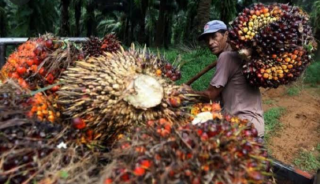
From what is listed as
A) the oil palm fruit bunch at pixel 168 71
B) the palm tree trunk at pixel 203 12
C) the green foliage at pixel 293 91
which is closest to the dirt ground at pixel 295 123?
the green foliage at pixel 293 91

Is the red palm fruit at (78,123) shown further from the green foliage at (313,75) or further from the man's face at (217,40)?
the green foliage at (313,75)

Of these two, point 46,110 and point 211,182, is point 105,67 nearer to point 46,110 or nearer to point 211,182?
point 46,110

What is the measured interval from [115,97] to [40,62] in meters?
0.59

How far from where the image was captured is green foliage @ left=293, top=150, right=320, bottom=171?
5052mm

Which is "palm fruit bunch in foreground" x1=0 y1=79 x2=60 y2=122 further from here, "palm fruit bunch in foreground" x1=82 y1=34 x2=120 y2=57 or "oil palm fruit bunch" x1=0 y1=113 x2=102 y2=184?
"palm fruit bunch in foreground" x1=82 y1=34 x2=120 y2=57

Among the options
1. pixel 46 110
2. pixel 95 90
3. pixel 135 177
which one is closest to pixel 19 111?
pixel 46 110

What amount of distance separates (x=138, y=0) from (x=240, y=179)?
50.2 ft

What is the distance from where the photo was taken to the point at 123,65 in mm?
1651

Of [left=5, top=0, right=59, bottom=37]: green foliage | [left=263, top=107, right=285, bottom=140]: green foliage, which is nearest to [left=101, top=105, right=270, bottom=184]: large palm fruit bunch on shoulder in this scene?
[left=263, top=107, right=285, bottom=140]: green foliage

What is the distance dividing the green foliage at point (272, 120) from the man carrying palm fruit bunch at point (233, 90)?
3.65 metres

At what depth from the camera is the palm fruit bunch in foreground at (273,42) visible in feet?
6.51

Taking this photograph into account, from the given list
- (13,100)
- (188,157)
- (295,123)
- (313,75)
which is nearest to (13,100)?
(13,100)

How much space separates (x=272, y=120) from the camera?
6703 millimetres

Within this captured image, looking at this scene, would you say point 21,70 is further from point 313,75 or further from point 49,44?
point 313,75
